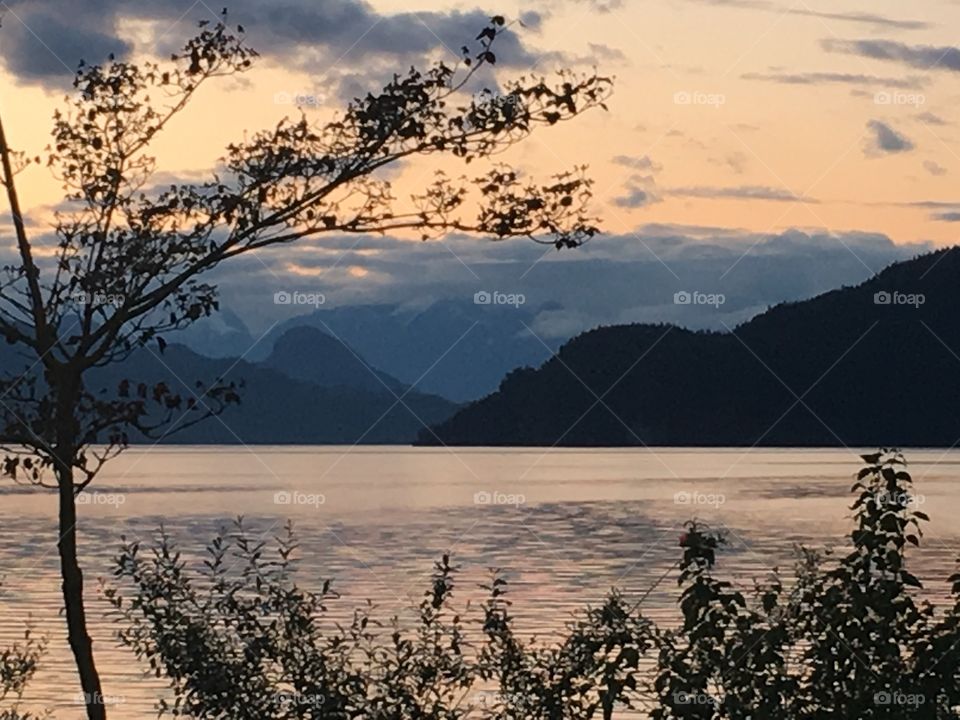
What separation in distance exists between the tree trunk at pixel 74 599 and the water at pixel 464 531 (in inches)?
197

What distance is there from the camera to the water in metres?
38.2

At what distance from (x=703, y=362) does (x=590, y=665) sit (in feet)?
505

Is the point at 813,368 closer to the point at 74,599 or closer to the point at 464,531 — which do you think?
the point at 464,531

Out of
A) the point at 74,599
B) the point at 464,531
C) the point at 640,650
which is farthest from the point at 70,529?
the point at 464,531

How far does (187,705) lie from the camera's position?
37.7 ft

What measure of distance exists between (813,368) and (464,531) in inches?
3292

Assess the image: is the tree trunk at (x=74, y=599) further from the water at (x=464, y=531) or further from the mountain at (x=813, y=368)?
the mountain at (x=813, y=368)

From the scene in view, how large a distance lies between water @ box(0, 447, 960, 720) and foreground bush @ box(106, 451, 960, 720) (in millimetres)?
1667

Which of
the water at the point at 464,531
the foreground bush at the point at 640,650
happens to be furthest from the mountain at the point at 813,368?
the foreground bush at the point at 640,650

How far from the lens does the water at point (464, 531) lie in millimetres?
38156

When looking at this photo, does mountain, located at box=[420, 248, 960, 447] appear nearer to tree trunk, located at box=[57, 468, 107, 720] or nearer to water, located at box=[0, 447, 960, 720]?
water, located at box=[0, 447, 960, 720]

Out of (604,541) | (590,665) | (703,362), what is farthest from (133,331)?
(703,362)

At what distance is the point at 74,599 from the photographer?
1114cm

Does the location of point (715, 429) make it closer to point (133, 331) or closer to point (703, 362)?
point (703, 362)
